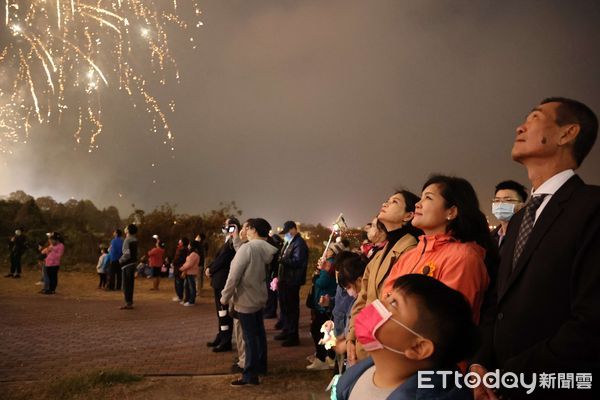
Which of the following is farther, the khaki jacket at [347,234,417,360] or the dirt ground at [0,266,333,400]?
the dirt ground at [0,266,333,400]

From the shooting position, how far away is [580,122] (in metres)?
2.29

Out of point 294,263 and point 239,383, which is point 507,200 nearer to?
point 239,383

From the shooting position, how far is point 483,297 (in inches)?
106

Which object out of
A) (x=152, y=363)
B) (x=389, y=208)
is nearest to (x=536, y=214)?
(x=389, y=208)

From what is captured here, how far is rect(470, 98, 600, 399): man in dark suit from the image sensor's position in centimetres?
186

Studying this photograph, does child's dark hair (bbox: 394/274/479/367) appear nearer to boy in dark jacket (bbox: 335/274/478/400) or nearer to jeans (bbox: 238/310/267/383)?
boy in dark jacket (bbox: 335/274/478/400)

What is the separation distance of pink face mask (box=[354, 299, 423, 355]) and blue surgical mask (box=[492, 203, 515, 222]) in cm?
303

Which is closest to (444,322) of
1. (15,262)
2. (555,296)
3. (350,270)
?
(555,296)

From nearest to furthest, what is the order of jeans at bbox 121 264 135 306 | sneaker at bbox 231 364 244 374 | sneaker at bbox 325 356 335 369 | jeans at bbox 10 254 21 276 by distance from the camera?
sneaker at bbox 231 364 244 374 < sneaker at bbox 325 356 335 369 < jeans at bbox 121 264 135 306 < jeans at bbox 10 254 21 276

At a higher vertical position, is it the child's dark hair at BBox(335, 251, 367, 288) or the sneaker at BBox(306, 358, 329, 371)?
the child's dark hair at BBox(335, 251, 367, 288)

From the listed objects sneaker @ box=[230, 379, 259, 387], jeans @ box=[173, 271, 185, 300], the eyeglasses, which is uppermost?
the eyeglasses

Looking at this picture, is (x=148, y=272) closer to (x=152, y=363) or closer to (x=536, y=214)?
(x=152, y=363)

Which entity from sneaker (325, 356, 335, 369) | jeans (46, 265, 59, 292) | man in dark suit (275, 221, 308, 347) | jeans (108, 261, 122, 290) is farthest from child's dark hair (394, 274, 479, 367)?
jeans (108, 261, 122, 290)

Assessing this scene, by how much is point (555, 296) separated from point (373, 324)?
88 cm
